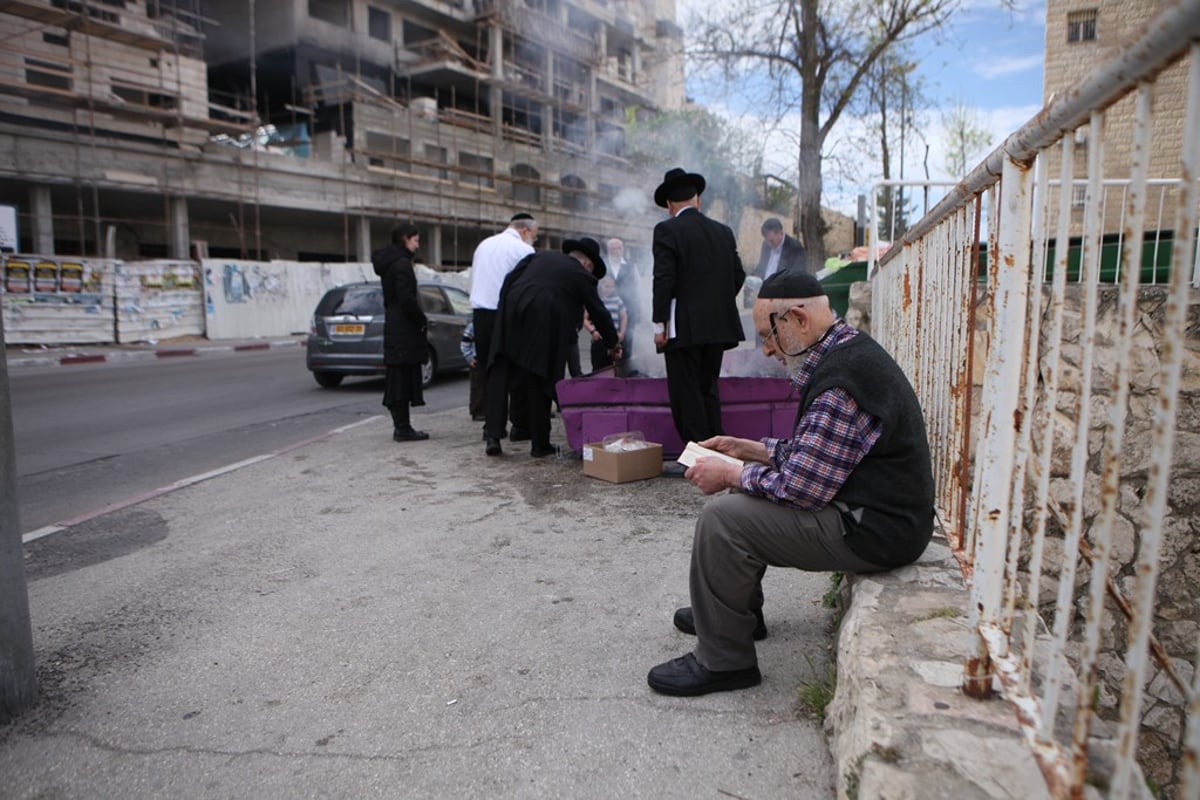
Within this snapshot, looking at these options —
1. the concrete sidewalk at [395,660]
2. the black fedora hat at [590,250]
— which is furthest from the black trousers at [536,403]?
the concrete sidewalk at [395,660]

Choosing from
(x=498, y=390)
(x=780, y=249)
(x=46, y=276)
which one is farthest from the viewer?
(x=46, y=276)

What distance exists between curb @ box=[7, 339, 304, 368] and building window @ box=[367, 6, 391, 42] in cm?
1918

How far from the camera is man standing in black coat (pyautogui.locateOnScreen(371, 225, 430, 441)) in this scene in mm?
6762

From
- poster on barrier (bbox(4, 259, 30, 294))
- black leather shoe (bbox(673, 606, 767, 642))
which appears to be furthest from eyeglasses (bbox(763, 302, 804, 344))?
poster on barrier (bbox(4, 259, 30, 294))

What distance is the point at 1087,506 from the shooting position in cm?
507

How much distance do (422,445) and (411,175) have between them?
25.7 metres

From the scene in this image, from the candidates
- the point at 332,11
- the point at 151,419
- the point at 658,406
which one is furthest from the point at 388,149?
the point at 658,406

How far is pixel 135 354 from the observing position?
17.3 m

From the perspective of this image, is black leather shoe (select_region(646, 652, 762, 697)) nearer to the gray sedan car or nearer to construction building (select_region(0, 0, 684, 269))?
the gray sedan car

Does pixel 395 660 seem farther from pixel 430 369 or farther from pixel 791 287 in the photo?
pixel 430 369

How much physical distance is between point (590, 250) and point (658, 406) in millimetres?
1711

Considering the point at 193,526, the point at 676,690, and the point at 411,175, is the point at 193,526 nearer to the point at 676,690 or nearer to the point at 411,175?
the point at 676,690

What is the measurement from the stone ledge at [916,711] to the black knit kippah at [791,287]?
0.96m

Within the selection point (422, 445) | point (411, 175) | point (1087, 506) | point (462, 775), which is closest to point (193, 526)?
point (422, 445)
